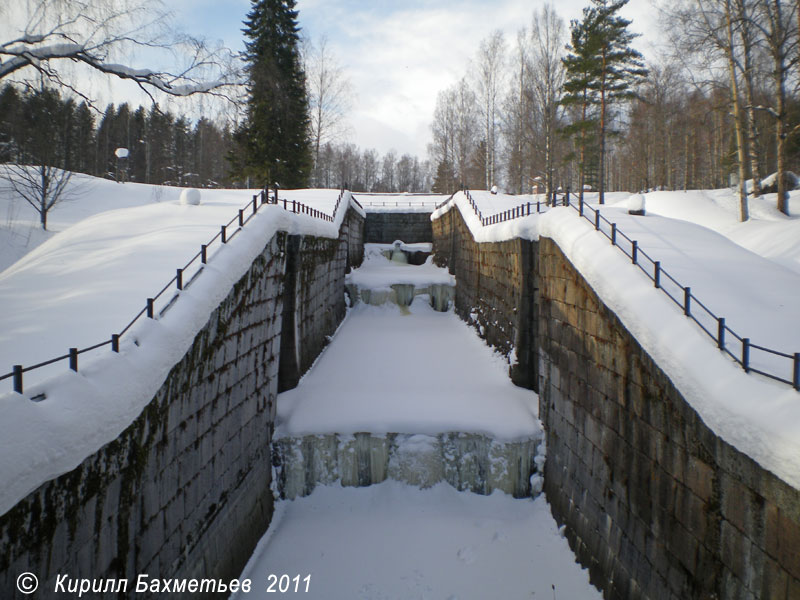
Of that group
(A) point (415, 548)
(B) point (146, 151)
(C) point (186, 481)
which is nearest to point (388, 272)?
(A) point (415, 548)

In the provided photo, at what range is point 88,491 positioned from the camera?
342cm

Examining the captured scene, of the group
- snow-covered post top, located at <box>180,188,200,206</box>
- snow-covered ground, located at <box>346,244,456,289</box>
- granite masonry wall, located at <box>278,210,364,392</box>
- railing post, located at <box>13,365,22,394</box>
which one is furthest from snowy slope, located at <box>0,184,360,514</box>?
snow-covered ground, located at <box>346,244,456,289</box>

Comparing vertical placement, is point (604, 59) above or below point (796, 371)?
above

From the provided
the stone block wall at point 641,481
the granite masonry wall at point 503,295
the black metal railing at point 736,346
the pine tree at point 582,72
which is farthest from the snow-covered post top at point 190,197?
the pine tree at point 582,72

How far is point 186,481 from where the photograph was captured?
5.09m

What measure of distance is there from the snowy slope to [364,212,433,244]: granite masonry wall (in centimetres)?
1753

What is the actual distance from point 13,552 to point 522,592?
564 centimetres

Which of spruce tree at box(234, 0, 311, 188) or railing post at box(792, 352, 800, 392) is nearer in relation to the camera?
railing post at box(792, 352, 800, 392)

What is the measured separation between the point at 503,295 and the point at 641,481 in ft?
22.8

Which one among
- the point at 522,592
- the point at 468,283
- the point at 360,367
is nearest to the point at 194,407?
the point at 522,592

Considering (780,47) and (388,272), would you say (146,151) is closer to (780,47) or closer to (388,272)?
(388,272)

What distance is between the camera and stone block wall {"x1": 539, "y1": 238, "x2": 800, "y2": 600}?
3.34 meters

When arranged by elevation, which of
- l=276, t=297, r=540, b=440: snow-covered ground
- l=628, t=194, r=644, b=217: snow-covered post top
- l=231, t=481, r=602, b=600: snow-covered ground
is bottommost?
l=231, t=481, r=602, b=600: snow-covered ground

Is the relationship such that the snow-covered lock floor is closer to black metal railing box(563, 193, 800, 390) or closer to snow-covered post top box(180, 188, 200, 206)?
black metal railing box(563, 193, 800, 390)
